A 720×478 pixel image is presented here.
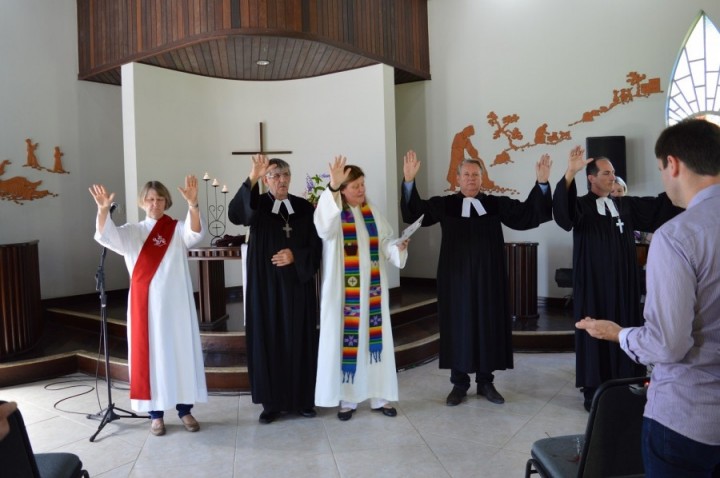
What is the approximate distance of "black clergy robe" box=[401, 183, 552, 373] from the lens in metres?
4.28

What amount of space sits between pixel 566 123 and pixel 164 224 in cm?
554

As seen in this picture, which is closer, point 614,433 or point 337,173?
point 614,433

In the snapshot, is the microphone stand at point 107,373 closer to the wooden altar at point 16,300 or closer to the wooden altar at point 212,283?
the wooden altar at point 212,283

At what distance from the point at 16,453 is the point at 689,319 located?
2054 millimetres

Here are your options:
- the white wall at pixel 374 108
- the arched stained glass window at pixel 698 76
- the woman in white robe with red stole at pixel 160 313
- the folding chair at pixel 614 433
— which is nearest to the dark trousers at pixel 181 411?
the woman in white robe with red stole at pixel 160 313

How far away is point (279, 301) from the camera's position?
4090 mm

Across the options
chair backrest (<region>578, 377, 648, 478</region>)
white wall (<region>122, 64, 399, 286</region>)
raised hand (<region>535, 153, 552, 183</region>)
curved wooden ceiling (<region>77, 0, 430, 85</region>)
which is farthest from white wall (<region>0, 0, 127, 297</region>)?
chair backrest (<region>578, 377, 648, 478</region>)

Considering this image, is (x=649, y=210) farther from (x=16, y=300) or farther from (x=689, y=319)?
(x=16, y=300)

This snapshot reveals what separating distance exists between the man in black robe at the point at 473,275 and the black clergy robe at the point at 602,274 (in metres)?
0.25

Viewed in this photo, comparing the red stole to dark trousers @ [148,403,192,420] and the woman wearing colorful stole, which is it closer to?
dark trousers @ [148,403,192,420]

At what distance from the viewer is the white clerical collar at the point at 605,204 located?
162 inches

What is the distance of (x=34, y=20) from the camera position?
274 inches

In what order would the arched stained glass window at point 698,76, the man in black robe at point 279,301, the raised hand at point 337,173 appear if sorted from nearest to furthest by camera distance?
the raised hand at point 337,173 < the man in black robe at point 279,301 < the arched stained glass window at point 698,76

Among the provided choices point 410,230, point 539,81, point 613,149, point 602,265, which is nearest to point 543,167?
point 602,265
